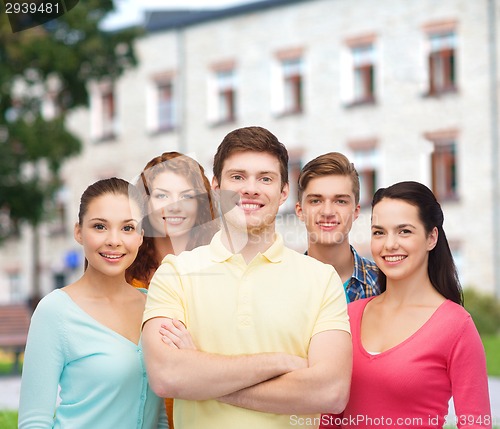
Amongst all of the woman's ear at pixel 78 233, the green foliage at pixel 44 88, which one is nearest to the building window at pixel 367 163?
the green foliage at pixel 44 88

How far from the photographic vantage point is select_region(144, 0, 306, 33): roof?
101 ft

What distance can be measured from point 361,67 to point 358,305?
25.4 meters

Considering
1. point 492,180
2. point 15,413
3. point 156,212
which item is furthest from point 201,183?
point 492,180

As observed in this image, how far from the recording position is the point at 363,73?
28734 millimetres

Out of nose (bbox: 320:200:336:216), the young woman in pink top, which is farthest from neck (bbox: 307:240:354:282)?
the young woman in pink top

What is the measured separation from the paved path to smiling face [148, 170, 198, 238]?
581 centimetres

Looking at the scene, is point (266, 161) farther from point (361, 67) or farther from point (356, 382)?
point (361, 67)

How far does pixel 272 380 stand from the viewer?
3.39 m

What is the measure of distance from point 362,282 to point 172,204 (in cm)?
95

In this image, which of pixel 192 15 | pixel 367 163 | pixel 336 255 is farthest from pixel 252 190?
pixel 192 15

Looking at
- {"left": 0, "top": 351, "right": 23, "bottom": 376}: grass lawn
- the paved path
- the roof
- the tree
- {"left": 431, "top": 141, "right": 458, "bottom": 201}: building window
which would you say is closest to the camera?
the paved path

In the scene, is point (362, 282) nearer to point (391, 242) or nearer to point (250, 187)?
point (391, 242)

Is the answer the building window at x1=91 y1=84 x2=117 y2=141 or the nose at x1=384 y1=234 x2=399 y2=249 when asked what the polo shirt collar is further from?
the building window at x1=91 y1=84 x2=117 y2=141

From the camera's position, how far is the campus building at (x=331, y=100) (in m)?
26.3
